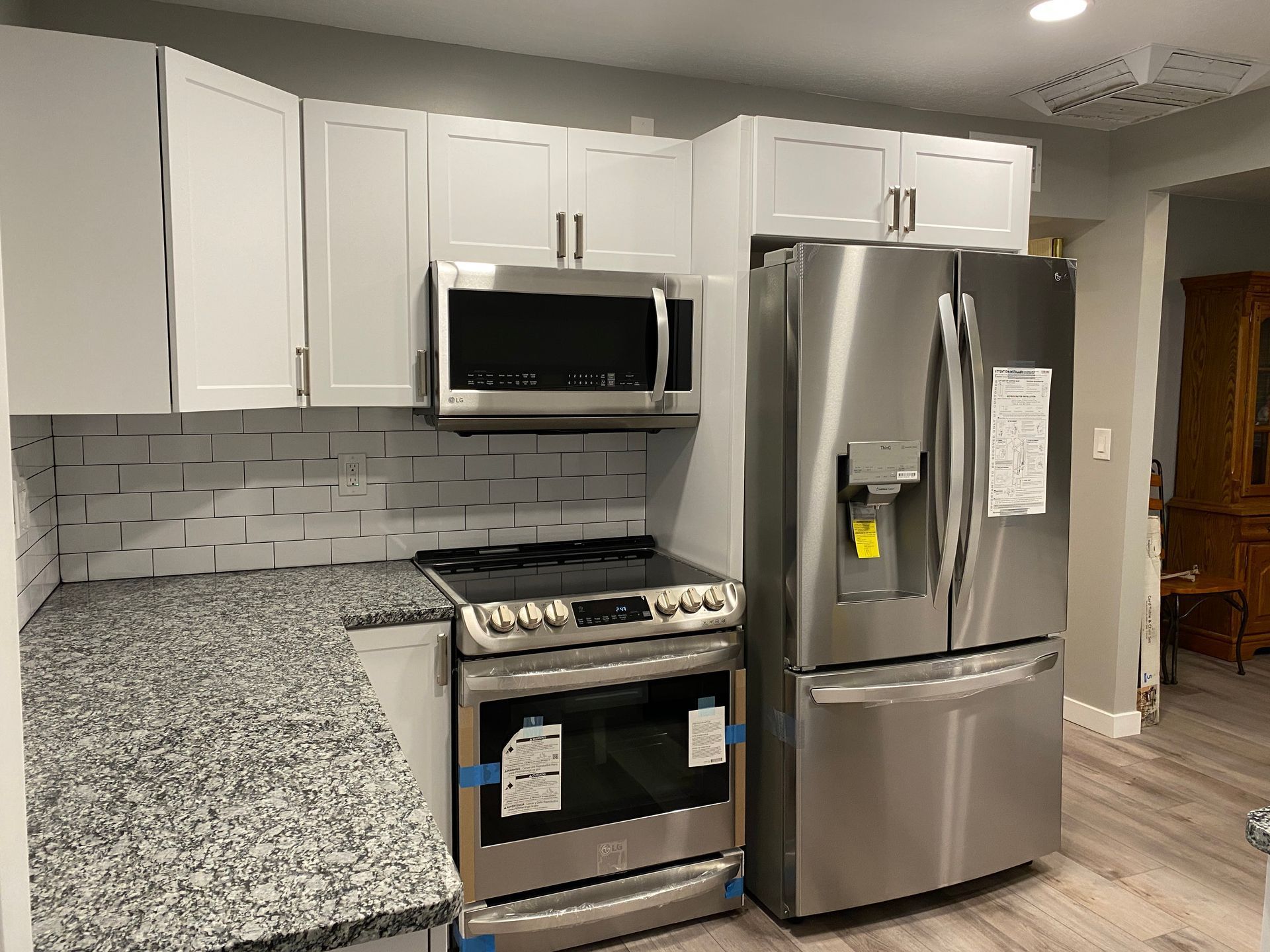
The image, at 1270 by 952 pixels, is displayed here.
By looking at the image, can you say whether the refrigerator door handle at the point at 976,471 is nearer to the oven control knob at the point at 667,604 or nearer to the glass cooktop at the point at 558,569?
the glass cooktop at the point at 558,569

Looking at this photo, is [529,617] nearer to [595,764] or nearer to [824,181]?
[595,764]

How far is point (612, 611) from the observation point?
242 cm

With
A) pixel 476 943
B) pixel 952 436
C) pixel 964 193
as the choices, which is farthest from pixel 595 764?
pixel 964 193

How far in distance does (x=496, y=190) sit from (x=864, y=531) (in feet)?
4.47

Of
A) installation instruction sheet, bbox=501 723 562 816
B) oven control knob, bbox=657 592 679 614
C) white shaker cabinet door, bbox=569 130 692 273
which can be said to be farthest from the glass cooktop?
white shaker cabinet door, bbox=569 130 692 273

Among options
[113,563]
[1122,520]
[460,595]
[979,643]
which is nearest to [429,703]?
[460,595]

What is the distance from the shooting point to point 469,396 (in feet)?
8.16

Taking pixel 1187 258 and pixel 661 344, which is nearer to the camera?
pixel 661 344

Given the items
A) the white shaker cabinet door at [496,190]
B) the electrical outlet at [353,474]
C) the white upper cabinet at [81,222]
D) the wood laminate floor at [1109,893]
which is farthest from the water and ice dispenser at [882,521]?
the white upper cabinet at [81,222]

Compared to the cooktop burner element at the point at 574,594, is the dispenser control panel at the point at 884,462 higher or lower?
higher

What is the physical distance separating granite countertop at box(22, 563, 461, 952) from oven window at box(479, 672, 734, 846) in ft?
1.88

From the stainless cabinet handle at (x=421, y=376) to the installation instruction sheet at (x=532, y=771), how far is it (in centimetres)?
93

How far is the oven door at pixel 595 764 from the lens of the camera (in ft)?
7.65

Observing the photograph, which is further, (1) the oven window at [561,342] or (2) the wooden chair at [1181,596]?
(2) the wooden chair at [1181,596]
